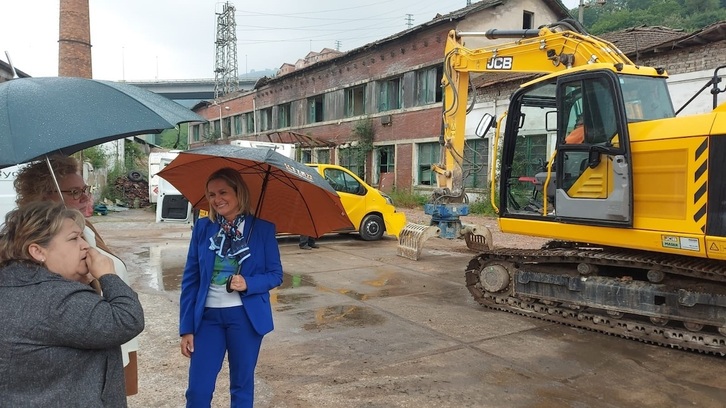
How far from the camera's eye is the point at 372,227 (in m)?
12.8

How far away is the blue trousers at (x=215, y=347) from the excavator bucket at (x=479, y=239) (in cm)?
736

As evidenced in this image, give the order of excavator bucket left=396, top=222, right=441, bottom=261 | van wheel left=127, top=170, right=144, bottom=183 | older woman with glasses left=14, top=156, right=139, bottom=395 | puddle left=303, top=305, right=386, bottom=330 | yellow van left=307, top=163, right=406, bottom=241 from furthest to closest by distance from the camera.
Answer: van wheel left=127, top=170, right=144, bottom=183 < yellow van left=307, top=163, right=406, bottom=241 < excavator bucket left=396, top=222, right=441, bottom=261 < puddle left=303, top=305, right=386, bottom=330 < older woman with glasses left=14, top=156, right=139, bottom=395

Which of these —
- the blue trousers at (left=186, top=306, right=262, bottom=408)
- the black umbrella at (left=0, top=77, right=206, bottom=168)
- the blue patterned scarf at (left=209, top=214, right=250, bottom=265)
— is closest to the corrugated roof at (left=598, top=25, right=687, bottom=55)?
the blue patterned scarf at (left=209, top=214, right=250, bottom=265)

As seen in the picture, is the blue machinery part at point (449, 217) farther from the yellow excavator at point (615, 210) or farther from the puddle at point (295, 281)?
the puddle at point (295, 281)

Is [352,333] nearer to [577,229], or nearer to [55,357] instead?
[577,229]

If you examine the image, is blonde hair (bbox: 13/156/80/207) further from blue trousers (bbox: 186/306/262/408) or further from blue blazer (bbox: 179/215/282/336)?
blue trousers (bbox: 186/306/262/408)

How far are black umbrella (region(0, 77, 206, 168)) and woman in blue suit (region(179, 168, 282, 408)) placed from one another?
0.68m

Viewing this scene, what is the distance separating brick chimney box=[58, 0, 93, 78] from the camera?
12.6 metres

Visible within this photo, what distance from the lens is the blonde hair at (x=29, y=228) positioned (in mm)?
1770

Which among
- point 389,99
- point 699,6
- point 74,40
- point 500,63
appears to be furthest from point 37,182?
point 699,6

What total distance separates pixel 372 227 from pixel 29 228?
11084 millimetres

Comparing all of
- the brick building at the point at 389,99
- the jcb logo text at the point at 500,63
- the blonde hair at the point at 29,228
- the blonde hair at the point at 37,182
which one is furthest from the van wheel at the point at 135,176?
the blonde hair at the point at 29,228

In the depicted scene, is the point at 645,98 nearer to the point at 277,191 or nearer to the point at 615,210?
the point at 615,210

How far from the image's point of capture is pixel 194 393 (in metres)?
2.85
